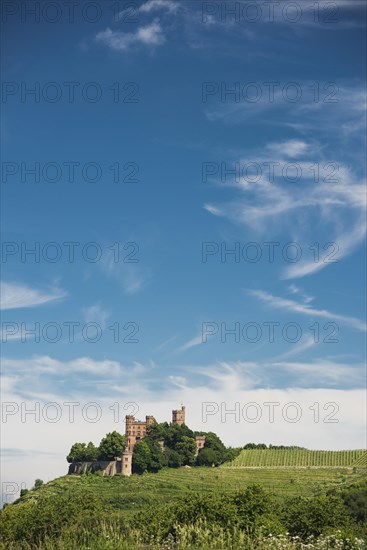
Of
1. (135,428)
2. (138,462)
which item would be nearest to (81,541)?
(138,462)

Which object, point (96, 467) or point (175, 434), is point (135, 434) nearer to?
point (175, 434)

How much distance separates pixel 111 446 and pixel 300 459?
33.8 m

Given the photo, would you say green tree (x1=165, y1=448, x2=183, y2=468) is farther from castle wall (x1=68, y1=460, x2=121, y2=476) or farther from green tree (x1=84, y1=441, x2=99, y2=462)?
green tree (x1=84, y1=441, x2=99, y2=462)

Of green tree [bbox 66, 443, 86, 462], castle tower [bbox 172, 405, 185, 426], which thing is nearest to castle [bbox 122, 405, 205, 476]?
castle tower [bbox 172, 405, 185, 426]

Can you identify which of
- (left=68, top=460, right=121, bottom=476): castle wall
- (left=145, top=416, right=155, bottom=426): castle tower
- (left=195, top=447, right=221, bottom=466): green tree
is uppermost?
(left=145, top=416, right=155, bottom=426): castle tower

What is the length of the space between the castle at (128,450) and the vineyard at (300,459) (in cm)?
1148

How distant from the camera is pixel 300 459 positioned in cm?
11175

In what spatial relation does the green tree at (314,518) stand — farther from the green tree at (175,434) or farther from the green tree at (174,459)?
the green tree at (175,434)

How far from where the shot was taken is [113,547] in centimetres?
1529

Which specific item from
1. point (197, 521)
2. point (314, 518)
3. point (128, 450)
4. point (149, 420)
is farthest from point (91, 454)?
point (197, 521)

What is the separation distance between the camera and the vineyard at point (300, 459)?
348 ft

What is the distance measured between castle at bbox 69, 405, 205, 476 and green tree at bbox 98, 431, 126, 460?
3.51 feet

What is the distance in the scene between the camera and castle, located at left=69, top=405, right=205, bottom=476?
110188 mm

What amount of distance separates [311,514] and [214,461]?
294 ft
